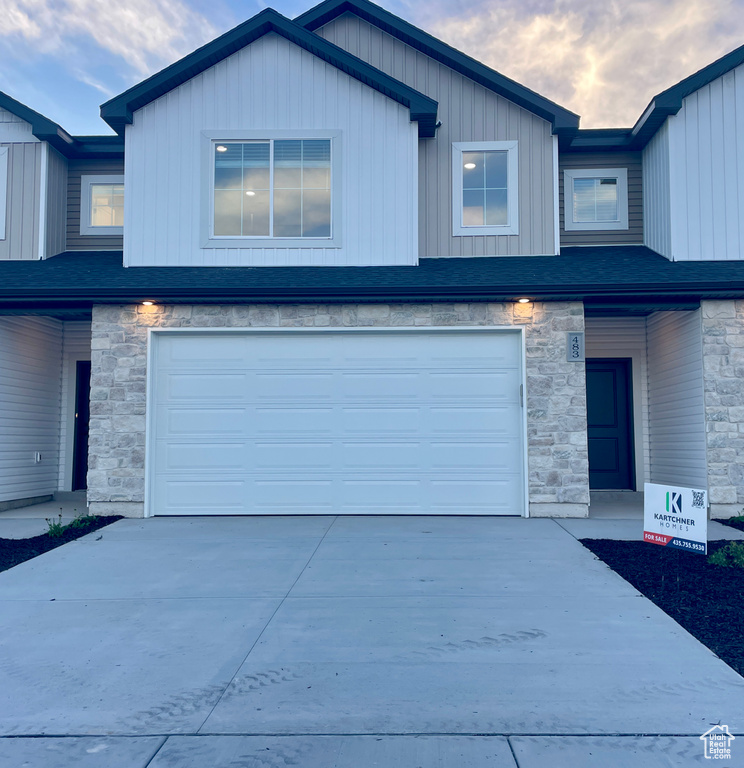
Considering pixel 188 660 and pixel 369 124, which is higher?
pixel 369 124

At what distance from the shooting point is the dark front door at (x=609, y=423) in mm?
11727

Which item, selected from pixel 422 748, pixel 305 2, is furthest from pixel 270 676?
pixel 305 2

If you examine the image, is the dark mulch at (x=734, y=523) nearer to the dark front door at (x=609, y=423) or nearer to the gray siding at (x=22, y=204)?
the dark front door at (x=609, y=423)

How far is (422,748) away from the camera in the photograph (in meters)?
3.16

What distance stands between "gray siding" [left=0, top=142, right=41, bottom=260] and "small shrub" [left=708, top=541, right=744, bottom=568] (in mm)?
10782

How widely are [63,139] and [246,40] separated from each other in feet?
12.3

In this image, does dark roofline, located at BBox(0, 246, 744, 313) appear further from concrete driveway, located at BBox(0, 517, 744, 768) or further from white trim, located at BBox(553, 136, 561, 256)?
concrete driveway, located at BBox(0, 517, 744, 768)

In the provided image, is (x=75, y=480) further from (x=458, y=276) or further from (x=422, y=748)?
(x=422, y=748)

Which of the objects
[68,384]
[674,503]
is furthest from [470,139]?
[68,384]

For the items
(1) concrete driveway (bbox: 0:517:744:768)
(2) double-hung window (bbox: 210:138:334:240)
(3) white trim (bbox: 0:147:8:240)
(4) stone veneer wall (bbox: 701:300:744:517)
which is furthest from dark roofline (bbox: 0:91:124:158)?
(4) stone veneer wall (bbox: 701:300:744:517)

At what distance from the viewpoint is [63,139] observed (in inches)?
449

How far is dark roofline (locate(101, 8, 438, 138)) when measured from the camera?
10.0 metres

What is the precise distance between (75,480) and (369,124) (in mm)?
7978

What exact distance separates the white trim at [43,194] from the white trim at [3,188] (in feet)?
1.92
